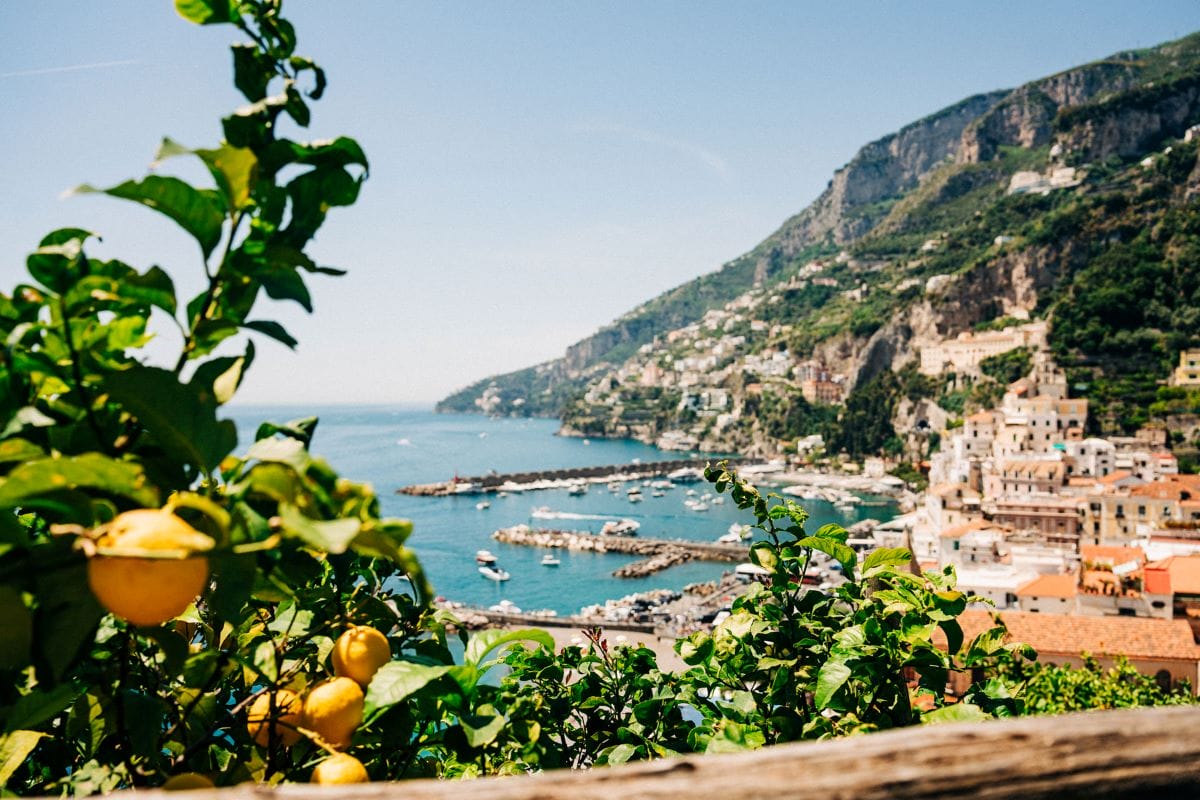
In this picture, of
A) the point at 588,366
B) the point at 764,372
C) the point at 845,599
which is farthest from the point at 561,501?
the point at 588,366

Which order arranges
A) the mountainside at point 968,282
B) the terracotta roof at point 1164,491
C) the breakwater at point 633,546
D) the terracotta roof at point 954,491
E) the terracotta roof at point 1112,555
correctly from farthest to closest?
the mountainside at point 968,282 → the breakwater at point 633,546 → the terracotta roof at point 954,491 → the terracotta roof at point 1164,491 → the terracotta roof at point 1112,555

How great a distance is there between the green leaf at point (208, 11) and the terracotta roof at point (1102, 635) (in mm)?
13645

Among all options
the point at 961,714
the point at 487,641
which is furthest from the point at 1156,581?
the point at 487,641

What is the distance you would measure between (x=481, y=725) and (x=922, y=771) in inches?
15.5

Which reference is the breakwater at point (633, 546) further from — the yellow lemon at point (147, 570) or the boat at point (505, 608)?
the yellow lemon at point (147, 570)

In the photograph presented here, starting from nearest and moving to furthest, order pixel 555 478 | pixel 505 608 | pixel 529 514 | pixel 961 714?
pixel 961 714
pixel 505 608
pixel 529 514
pixel 555 478

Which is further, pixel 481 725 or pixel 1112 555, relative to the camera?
pixel 1112 555

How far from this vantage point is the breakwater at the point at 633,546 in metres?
31.2

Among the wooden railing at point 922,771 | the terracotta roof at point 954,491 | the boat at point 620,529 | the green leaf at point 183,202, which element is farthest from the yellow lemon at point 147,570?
the boat at point 620,529

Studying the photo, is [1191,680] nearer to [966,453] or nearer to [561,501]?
[966,453]

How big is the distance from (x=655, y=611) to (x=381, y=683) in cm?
2445

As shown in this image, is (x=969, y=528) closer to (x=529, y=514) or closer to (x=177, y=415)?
(x=529, y=514)

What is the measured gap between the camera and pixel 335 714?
69 centimetres

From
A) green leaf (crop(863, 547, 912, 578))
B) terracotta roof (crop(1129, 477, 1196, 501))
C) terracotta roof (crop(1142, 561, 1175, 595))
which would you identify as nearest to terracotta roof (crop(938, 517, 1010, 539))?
terracotta roof (crop(1129, 477, 1196, 501))
